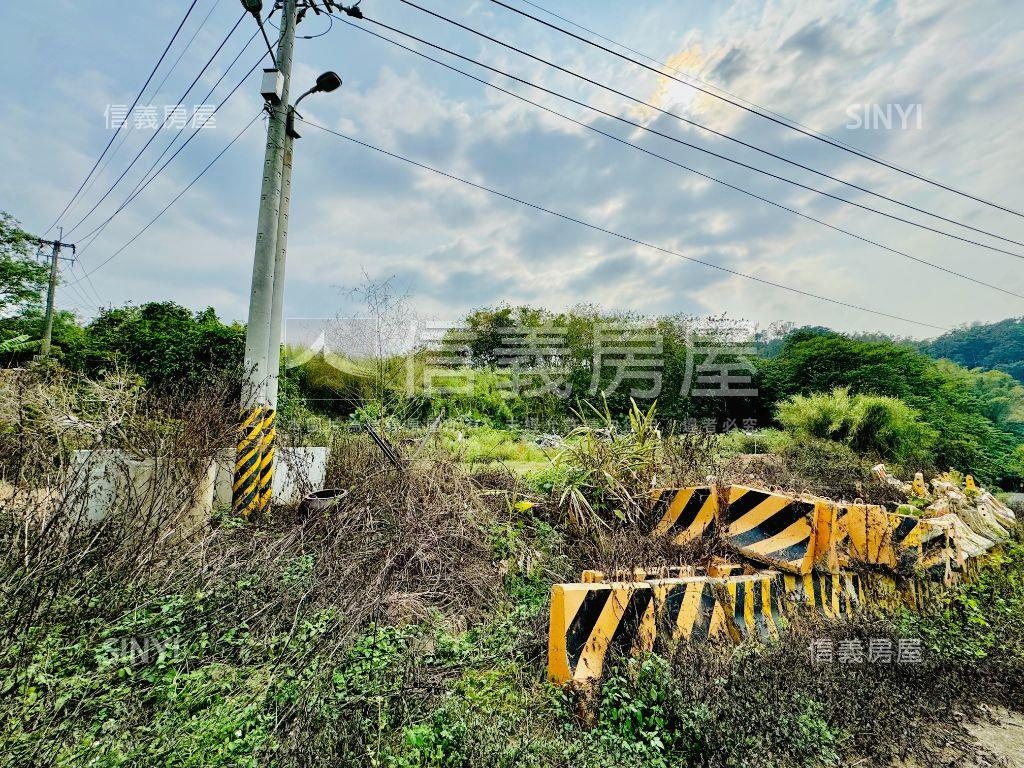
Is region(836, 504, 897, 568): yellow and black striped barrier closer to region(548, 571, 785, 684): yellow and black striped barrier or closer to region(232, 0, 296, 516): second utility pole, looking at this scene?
region(548, 571, 785, 684): yellow and black striped barrier

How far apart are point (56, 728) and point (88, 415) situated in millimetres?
3899

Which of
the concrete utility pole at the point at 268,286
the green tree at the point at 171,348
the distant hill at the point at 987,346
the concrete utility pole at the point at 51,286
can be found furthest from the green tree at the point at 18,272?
the distant hill at the point at 987,346

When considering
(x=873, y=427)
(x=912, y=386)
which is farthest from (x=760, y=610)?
(x=912, y=386)

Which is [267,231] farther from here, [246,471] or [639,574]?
[639,574]

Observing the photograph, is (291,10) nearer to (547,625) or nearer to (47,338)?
(547,625)

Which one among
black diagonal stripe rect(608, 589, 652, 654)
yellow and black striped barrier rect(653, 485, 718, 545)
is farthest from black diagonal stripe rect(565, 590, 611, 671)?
yellow and black striped barrier rect(653, 485, 718, 545)

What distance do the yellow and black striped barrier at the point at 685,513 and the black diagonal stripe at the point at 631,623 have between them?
4.59 feet

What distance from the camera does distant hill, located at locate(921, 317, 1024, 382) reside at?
32188mm

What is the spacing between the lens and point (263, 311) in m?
6.28

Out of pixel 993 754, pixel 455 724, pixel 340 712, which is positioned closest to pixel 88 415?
pixel 340 712

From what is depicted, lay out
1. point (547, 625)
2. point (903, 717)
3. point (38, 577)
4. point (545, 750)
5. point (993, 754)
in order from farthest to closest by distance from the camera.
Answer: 1. point (547, 625)
2. point (38, 577)
3. point (903, 717)
4. point (993, 754)
5. point (545, 750)

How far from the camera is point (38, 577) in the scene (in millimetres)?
2771

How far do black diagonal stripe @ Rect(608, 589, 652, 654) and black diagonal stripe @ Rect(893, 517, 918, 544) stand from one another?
2.57 meters

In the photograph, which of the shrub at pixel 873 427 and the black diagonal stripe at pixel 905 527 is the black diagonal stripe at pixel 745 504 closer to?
the black diagonal stripe at pixel 905 527
